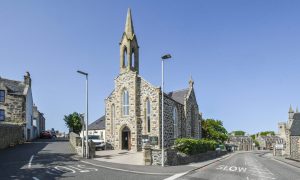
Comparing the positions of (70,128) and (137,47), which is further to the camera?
(70,128)

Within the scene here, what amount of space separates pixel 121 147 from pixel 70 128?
32.7 meters

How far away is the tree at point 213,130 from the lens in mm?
67250

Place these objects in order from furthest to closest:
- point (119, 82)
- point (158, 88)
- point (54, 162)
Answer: point (119, 82)
point (158, 88)
point (54, 162)

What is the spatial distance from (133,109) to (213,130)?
38036 mm

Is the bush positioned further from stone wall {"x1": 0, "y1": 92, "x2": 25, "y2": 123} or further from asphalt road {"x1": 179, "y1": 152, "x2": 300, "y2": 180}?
stone wall {"x1": 0, "y1": 92, "x2": 25, "y2": 123}

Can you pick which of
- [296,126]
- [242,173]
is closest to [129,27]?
[242,173]

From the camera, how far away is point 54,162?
2172 cm

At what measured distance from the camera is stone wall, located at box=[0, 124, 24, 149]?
3097cm

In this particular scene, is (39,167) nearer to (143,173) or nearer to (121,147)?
(143,173)

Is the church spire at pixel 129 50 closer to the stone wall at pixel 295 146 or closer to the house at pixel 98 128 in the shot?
the house at pixel 98 128

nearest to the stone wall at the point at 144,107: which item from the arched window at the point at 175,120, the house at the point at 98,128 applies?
the arched window at the point at 175,120

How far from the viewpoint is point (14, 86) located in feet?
146

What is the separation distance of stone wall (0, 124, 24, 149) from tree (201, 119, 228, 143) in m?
42.7

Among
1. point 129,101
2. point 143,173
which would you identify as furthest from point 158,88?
point 143,173
